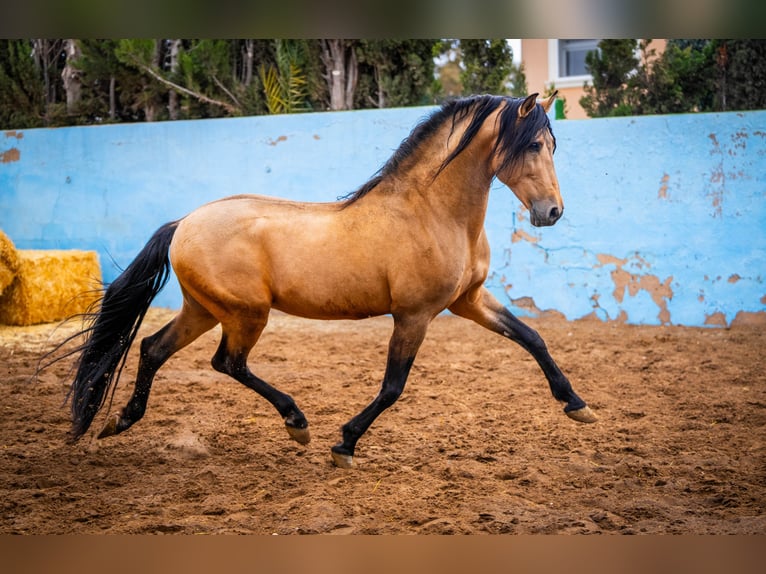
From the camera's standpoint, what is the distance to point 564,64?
34.5 feet

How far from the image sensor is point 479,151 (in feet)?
11.3

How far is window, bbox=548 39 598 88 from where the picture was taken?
33.9 feet

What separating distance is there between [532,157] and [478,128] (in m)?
0.28

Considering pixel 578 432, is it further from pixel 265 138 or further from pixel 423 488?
pixel 265 138

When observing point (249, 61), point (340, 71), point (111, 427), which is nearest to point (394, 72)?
point (340, 71)

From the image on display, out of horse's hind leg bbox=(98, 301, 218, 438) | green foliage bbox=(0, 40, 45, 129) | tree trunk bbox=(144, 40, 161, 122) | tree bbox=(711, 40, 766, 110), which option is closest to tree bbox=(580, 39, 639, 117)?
tree bbox=(711, 40, 766, 110)

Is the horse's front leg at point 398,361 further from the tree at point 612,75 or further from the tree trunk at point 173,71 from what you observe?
the tree trunk at point 173,71

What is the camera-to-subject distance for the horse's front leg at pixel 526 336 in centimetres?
358

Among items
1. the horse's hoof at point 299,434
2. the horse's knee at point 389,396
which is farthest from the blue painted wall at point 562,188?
the horse's knee at point 389,396

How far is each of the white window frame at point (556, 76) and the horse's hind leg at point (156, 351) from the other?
7.66 m

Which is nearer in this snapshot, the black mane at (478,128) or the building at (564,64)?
the black mane at (478,128)

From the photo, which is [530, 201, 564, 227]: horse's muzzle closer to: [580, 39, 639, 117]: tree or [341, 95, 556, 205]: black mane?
[341, 95, 556, 205]: black mane

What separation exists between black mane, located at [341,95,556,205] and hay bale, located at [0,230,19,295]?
3988mm

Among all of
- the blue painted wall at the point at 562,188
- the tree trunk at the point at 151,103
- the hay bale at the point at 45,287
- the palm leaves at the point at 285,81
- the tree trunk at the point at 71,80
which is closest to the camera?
the blue painted wall at the point at 562,188
